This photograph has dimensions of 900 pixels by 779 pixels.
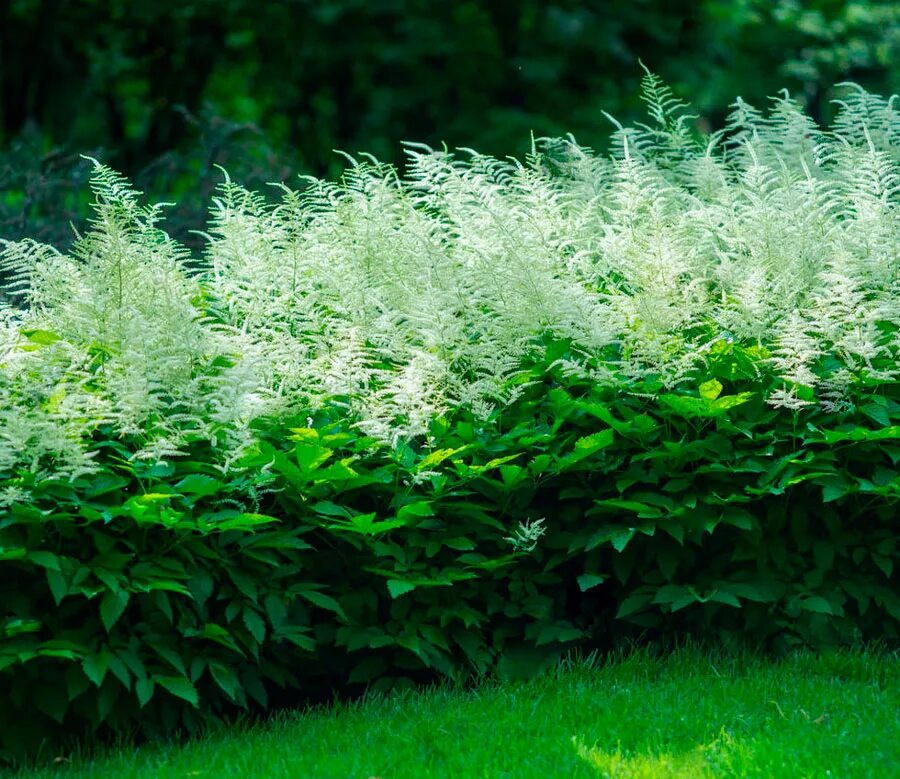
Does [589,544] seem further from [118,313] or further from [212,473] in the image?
[118,313]

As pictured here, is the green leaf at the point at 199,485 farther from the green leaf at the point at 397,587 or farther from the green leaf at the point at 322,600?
the green leaf at the point at 397,587

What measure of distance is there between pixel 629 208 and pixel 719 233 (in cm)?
41

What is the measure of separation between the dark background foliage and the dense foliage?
4668 millimetres

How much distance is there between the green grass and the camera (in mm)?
3938

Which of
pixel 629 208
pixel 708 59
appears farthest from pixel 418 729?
pixel 708 59

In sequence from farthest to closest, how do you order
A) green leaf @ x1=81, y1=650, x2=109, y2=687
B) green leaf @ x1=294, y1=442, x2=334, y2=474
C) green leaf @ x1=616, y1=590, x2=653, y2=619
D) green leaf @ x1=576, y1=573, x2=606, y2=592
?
green leaf @ x1=616, y1=590, x2=653, y2=619 < green leaf @ x1=576, y1=573, x2=606, y2=592 < green leaf @ x1=294, y1=442, x2=334, y2=474 < green leaf @ x1=81, y1=650, x2=109, y2=687

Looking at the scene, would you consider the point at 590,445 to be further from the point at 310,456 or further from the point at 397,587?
the point at 310,456

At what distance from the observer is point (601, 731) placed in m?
4.21

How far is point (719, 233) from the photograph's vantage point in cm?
583

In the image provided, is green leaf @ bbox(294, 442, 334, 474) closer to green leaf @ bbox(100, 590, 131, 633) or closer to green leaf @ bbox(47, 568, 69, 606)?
green leaf @ bbox(100, 590, 131, 633)

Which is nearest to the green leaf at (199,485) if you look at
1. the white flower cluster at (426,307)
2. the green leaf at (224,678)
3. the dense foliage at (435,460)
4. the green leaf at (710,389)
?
the dense foliage at (435,460)

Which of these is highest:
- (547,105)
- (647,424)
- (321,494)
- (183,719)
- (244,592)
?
(547,105)

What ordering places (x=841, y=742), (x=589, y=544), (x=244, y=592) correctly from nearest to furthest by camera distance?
1. (x=841, y=742)
2. (x=244, y=592)
3. (x=589, y=544)

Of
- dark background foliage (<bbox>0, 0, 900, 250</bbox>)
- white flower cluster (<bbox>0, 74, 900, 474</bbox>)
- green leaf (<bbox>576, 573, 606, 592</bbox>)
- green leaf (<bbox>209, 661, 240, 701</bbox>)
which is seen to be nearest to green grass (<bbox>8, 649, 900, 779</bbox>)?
green leaf (<bbox>209, 661, 240, 701</bbox>)
